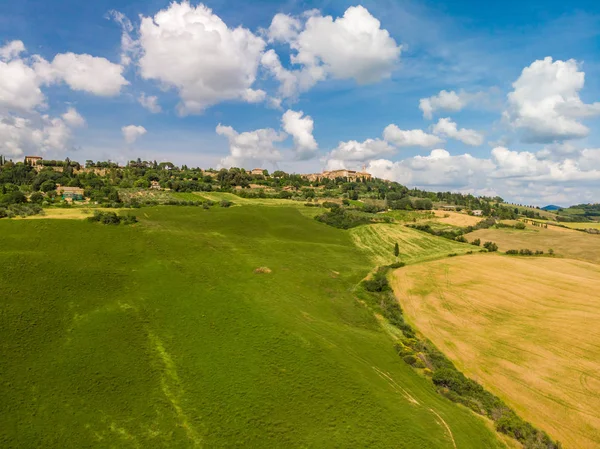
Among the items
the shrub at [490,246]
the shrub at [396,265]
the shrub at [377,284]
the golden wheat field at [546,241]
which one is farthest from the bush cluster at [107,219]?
the golden wheat field at [546,241]

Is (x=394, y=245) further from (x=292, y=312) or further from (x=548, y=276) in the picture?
(x=292, y=312)

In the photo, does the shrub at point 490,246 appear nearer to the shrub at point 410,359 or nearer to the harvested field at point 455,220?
the harvested field at point 455,220

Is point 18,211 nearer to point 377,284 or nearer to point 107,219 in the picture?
point 107,219

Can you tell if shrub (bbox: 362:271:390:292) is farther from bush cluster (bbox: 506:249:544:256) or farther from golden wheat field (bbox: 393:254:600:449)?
bush cluster (bbox: 506:249:544:256)

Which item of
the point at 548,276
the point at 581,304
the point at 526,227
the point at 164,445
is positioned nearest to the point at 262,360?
the point at 164,445

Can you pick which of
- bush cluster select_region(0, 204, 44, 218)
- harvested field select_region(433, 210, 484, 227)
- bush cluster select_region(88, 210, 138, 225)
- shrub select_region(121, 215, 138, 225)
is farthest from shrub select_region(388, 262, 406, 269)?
bush cluster select_region(0, 204, 44, 218)

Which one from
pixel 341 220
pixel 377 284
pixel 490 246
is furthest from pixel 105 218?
pixel 490 246
